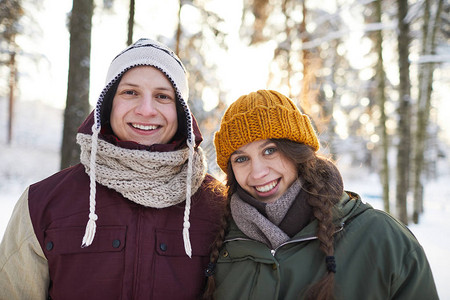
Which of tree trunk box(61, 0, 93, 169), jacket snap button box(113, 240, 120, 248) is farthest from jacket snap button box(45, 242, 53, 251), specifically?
tree trunk box(61, 0, 93, 169)

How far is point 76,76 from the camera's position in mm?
4227

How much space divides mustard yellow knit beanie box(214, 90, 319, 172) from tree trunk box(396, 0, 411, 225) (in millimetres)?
5448

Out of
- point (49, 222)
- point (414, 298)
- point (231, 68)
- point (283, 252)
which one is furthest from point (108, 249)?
point (231, 68)

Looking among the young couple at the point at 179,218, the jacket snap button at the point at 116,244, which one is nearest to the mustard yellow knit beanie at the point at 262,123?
the young couple at the point at 179,218

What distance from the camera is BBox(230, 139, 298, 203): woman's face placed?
85.6 inches

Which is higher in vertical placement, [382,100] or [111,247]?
[382,100]

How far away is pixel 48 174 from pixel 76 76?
1484cm

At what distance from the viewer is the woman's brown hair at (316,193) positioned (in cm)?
182

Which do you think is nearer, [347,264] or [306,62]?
[347,264]

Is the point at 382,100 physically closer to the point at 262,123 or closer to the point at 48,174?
the point at 262,123

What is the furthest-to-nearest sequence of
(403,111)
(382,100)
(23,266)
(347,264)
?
1. (382,100)
2. (403,111)
3. (23,266)
4. (347,264)

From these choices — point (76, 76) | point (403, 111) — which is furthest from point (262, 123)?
point (403, 111)

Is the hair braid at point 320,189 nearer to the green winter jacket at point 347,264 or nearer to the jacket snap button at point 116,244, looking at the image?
the green winter jacket at point 347,264

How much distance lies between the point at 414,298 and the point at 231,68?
7.06 metres
